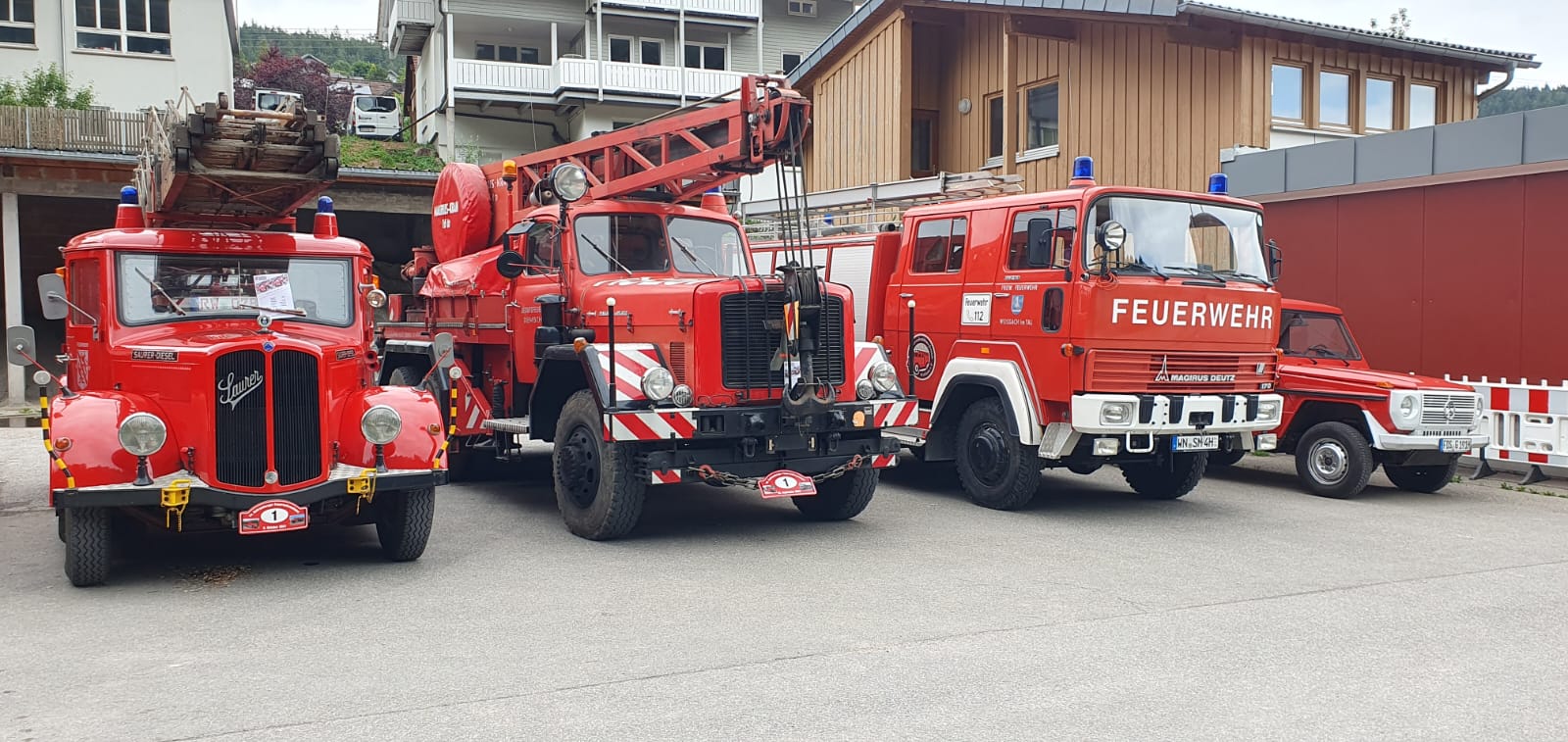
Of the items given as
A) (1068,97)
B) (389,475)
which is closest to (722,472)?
(389,475)

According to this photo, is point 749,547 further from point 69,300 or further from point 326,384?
point 69,300

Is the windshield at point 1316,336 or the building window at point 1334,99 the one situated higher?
the building window at point 1334,99

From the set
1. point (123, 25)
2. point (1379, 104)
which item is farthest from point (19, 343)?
point (123, 25)

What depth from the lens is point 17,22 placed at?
29.6m

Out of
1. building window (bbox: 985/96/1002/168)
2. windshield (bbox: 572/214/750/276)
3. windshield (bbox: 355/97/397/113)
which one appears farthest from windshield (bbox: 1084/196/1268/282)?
windshield (bbox: 355/97/397/113)

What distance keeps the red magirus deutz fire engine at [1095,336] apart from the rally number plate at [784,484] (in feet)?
7.03

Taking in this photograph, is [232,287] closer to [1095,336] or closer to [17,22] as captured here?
[1095,336]

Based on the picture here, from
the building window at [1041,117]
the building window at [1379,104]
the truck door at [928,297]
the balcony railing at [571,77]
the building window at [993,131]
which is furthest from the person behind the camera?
the balcony railing at [571,77]

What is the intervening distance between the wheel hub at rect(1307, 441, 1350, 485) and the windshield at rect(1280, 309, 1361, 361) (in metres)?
1.35

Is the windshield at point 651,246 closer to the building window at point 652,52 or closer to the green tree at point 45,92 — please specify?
the green tree at point 45,92

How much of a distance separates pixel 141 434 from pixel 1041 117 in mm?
15828

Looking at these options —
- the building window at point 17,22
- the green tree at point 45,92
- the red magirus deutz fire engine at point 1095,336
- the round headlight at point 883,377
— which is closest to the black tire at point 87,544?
the round headlight at point 883,377

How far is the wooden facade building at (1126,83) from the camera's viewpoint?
58.0 ft

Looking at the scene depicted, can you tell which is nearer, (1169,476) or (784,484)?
(784,484)
